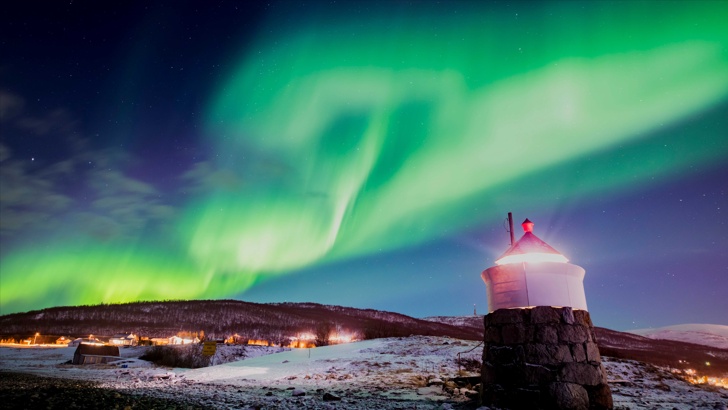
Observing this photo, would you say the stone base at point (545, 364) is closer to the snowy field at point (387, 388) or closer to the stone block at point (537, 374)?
the stone block at point (537, 374)

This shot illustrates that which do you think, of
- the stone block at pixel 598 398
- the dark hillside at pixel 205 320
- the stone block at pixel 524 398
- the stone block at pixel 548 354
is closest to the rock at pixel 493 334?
the stone block at pixel 548 354

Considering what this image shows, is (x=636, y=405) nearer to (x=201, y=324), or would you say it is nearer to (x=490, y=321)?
(x=490, y=321)

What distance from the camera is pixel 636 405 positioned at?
34.1ft

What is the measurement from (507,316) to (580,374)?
2.04m

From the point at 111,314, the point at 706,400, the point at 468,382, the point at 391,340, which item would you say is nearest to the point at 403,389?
the point at 468,382

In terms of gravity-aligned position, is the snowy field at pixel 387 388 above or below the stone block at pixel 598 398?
below

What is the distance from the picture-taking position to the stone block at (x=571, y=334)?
364 inches

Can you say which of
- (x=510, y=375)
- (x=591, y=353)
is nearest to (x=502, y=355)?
(x=510, y=375)

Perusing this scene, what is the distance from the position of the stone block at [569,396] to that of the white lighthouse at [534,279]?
1914mm

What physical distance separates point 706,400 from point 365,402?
10.8m

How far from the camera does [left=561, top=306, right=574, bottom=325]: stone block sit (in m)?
9.40

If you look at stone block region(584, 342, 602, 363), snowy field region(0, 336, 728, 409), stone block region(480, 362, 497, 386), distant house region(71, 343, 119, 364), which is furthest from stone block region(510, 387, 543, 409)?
distant house region(71, 343, 119, 364)

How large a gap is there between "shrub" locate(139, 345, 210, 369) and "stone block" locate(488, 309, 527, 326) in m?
29.2

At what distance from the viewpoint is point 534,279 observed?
983 centimetres
